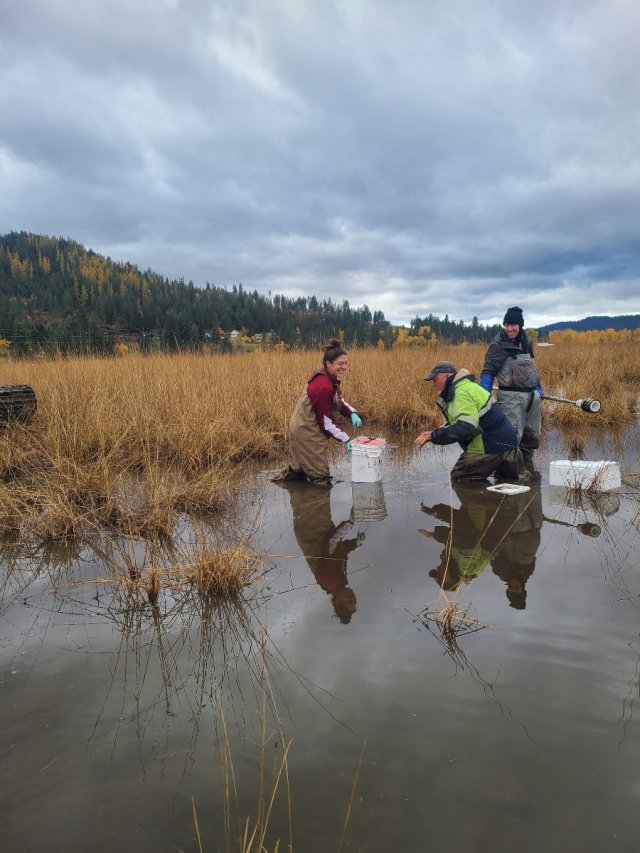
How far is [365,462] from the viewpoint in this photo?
5422 millimetres

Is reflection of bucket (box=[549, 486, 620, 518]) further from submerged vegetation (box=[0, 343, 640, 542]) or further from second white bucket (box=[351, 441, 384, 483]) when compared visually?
Answer: submerged vegetation (box=[0, 343, 640, 542])

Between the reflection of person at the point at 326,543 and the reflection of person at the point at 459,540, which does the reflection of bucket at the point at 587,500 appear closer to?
the reflection of person at the point at 459,540

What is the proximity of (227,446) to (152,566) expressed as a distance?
3461 mm

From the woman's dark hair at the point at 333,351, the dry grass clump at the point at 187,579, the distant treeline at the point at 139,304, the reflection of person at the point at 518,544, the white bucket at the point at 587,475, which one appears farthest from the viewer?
the distant treeline at the point at 139,304

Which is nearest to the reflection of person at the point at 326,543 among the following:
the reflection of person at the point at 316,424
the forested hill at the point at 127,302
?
the reflection of person at the point at 316,424

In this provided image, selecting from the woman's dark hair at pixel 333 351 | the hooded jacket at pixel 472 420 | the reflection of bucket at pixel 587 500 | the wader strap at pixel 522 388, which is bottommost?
the reflection of bucket at pixel 587 500

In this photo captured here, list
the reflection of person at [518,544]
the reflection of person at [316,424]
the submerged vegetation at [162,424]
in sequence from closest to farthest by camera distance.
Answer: the reflection of person at [518,544] → the submerged vegetation at [162,424] → the reflection of person at [316,424]

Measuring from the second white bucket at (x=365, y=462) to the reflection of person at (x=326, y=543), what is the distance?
42cm

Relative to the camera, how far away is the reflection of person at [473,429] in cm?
527

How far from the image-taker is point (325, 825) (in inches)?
63.8

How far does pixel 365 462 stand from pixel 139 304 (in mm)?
77343

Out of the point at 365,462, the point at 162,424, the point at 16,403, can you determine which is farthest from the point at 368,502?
the point at 16,403

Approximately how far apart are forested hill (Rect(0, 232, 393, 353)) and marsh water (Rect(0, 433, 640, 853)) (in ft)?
98.6

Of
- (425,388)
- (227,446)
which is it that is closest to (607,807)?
(227,446)
